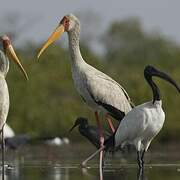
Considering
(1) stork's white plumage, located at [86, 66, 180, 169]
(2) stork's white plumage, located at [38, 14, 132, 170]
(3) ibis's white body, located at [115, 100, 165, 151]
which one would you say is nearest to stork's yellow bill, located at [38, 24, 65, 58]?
(2) stork's white plumage, located at [38, 14, 132, 170]

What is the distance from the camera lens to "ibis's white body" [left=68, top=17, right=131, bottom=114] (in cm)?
1627

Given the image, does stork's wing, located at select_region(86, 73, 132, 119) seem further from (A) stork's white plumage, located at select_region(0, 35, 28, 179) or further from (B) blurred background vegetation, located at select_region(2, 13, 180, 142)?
(B) blurred background vegetation, located at select_region(2, 13, 180, 142)

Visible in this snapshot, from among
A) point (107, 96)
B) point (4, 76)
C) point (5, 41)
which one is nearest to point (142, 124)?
point (107, 96)

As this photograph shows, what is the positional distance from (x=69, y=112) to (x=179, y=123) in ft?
13.4

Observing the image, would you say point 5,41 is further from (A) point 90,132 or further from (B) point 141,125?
(A) point 90,132

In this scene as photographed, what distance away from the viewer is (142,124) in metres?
14.7

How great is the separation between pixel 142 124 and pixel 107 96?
1.78 metres

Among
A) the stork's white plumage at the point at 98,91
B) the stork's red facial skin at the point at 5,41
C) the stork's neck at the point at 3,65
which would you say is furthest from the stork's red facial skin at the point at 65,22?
the stork's neck at the point at 3,65

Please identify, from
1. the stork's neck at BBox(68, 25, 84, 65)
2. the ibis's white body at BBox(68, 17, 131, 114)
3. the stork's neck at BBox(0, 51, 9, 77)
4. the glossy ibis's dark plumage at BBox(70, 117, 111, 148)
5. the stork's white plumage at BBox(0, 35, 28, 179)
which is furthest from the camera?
the glossy ibis's dark plumage at BBox(70, 117, 111, 148)

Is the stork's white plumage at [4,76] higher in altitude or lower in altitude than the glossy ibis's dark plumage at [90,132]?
higher

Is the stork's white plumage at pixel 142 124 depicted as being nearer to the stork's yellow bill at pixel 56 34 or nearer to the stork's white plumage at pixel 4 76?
the stork's white plumage at pixel 4 76

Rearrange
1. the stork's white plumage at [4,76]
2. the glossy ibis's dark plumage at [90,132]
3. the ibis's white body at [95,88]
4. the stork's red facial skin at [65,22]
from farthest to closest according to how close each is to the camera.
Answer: the glossy ibis's dark plumage at [90,132] → the stork's red facial skin at [65,22] → the ibis's white body at [95,88] → the stork's white plumage at [4,76]

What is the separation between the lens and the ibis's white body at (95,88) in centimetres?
1627

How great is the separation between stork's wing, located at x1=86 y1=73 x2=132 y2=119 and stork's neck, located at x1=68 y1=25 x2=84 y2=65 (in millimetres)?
385
